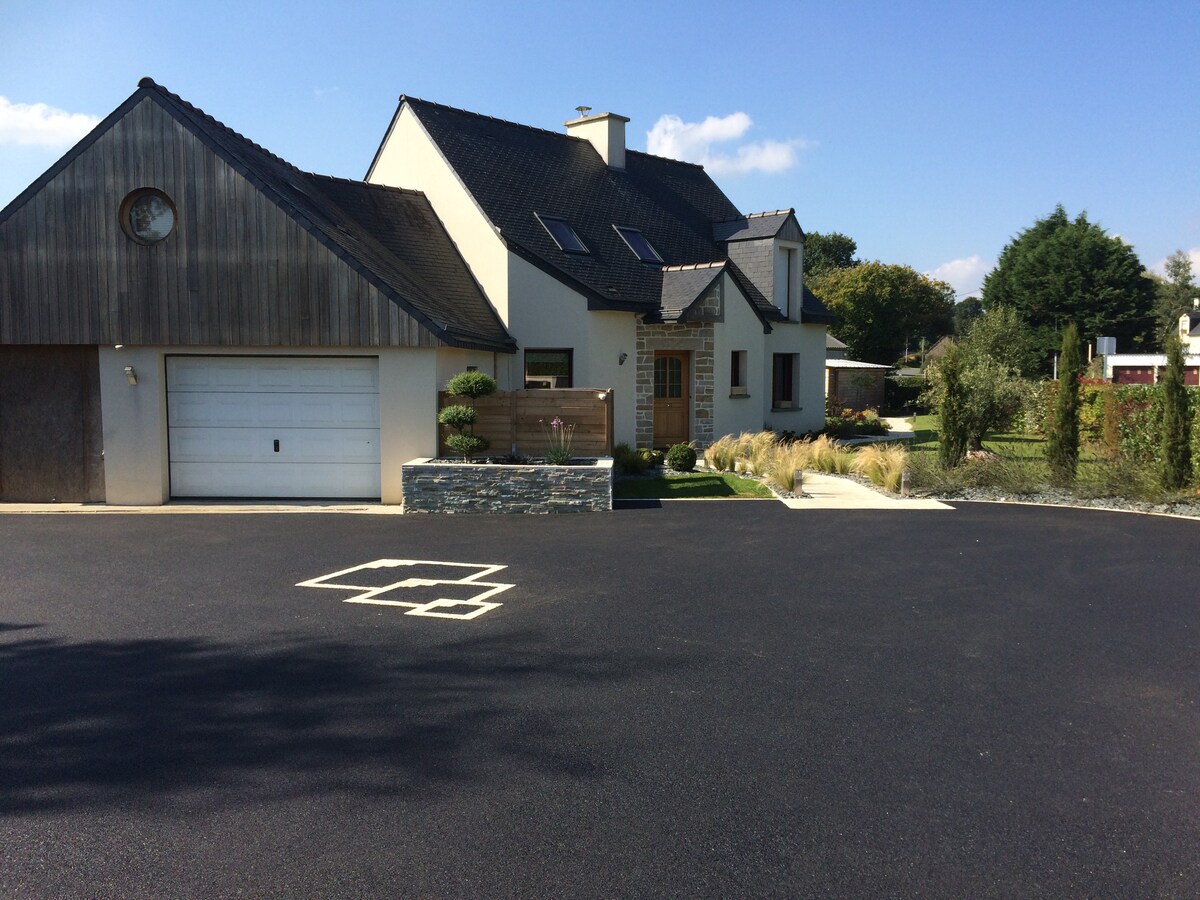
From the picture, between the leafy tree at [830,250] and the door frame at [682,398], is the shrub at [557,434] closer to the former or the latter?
the door frame at [682,398]

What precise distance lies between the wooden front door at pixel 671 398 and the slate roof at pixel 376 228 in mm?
3972

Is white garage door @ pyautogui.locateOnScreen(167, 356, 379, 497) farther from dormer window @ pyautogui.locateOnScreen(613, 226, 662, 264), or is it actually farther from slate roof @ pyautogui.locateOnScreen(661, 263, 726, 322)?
dormer window @ pyautogui.locateOnScreen(613, 226, 662, 264)

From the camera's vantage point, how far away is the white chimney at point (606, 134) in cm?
2481

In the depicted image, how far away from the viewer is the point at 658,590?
914 cm

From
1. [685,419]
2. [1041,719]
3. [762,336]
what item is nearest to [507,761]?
[1041,719]

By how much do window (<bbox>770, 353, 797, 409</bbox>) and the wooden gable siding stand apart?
1348 centimetres

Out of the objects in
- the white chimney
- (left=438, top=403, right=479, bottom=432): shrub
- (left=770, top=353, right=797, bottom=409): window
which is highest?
the white chimney

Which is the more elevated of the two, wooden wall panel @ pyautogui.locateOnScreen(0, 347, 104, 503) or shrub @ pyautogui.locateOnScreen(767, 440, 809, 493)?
wooden wall panel @ pyautogui.locateOnScreen(0, 347, 104, 503)

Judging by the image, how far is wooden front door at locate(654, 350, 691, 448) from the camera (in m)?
21.6

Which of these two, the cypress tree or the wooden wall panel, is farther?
the cypress tree

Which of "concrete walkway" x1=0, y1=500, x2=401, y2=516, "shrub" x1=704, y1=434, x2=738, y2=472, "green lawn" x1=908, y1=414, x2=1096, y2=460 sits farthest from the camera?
"green lawn" x1=908, y1=414, x2=1096, y2=460

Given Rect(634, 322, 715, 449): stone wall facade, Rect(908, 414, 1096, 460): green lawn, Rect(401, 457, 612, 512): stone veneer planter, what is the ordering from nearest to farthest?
Rect(401, 457, 612, 512): stone veneer planter < Rect(634, 322, 715, 449): stone wall facade < Rect(908, 414, 1096, 460): green lawn

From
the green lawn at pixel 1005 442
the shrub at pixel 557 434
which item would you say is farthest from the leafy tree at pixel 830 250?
the shrub at pixel 557 434

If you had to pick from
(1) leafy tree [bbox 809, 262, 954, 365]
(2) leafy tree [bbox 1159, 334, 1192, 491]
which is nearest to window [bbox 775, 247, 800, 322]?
(2) leafy tree [bbox 1159, 334, 1192, 491]
